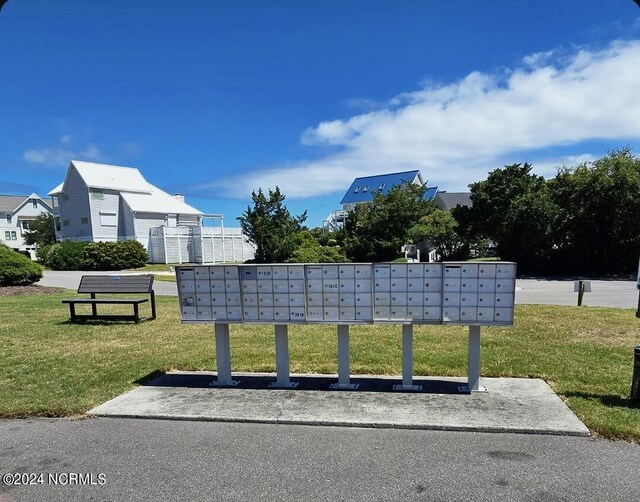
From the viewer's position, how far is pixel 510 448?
330 centimetres

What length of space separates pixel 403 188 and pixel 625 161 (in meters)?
15.3

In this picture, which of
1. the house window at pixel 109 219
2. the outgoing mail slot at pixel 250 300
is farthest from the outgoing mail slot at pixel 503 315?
the house window at pixel 109 219

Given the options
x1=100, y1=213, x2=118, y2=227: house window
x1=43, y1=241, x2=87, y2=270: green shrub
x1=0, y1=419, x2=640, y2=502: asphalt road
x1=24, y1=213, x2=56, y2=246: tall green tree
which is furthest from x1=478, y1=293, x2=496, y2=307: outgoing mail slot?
x1=24, y1=213, x2=56, y2=246: tall green tree

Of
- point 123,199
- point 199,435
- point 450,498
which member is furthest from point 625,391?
point 123,199

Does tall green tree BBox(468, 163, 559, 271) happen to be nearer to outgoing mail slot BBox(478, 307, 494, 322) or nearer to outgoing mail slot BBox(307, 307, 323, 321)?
outgoing mail slot BBox(478, 307, 494, 322)

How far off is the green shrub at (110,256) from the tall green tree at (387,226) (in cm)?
1755

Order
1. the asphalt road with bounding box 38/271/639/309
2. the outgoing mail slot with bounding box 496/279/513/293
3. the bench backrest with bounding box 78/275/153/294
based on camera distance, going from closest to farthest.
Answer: the outgoing mail slot with bounding box 496/279/513/293
the bench backrest with bounding box 78/275/153/294
the asphalt road with bounding box 38/271/639/309

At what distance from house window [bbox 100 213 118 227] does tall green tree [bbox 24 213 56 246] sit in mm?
20258

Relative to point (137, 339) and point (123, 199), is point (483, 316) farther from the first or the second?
point (123, 199)

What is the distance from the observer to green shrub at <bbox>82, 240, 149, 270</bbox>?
104 ft

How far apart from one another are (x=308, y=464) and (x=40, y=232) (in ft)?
208

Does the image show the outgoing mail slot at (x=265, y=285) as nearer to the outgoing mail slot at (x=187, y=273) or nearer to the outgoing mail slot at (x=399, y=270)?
the outgoing mail slot at (x=187, y=273)

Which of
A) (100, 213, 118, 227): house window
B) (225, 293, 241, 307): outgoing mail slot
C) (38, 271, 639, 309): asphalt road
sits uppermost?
(100, 213, 118, 227): house window

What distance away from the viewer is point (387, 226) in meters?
30.4
